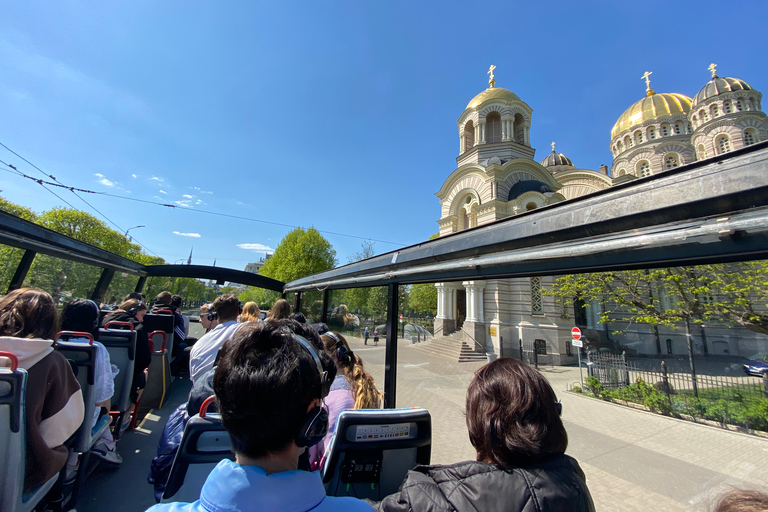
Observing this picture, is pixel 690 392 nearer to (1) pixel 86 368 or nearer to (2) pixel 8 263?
(1) pixel 86 368

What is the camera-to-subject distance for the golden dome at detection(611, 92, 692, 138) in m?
29.6

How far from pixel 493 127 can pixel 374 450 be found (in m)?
25.9

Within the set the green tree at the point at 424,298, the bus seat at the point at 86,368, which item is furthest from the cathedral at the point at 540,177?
the bus seat at the point at 86,368

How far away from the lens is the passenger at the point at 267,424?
0.69m

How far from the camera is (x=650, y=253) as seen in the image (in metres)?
1.16

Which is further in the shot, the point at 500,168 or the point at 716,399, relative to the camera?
the point at 500,168

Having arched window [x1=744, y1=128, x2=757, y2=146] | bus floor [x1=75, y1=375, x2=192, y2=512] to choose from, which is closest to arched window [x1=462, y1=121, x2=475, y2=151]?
arched window [x1=744, y1=128, x2=757, y2=146]

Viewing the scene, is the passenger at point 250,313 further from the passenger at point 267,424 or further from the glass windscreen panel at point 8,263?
the glass windscreen panel at point 8,263

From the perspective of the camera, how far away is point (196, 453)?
140 centimetres

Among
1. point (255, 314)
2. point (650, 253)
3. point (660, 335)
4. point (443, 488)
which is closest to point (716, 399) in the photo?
point (660, 335)

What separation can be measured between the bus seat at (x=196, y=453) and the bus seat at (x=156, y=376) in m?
3.83

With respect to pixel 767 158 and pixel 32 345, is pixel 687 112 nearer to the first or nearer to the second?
pixel 767 158

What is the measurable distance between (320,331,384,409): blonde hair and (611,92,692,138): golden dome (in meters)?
42.3

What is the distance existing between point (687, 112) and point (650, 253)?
43.5 meters
